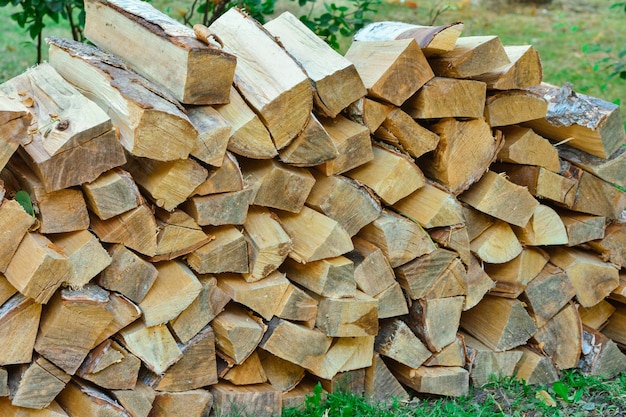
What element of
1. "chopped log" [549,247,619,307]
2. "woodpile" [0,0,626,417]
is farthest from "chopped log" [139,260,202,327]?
"chopped log" [549,247,619,307]

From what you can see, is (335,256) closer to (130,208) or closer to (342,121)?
(342,121)

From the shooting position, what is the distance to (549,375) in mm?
3395

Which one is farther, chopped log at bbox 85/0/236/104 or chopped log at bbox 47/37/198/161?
chopped log at bbox 85/0/236/104

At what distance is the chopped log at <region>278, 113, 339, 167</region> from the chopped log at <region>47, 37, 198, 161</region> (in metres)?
0.40

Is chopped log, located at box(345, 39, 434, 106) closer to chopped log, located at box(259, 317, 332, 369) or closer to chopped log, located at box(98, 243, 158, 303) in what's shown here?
chopped log, located at box(259, 317, 332, 369)

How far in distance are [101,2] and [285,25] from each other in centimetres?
70

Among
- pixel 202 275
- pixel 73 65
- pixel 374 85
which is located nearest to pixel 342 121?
pixel 374 85

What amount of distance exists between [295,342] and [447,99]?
1.06m

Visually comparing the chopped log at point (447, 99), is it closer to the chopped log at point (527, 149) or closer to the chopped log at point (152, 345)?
the chopped log at point (527, 149)

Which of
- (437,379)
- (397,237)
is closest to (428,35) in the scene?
(397,237)

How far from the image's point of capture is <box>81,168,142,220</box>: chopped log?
2.39m

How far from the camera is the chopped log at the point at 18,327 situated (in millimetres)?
2381

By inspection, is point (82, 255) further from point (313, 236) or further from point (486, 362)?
point (486, 362)

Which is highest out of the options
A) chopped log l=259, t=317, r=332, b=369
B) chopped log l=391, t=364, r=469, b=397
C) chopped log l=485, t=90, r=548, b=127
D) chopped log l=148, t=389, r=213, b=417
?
chopped log l=485, t=90, r=548, b=127
